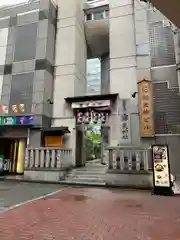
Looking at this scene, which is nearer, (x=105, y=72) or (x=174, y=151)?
(x=174, y=151)

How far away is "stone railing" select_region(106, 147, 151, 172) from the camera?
9.98 m

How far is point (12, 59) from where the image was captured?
15219mm

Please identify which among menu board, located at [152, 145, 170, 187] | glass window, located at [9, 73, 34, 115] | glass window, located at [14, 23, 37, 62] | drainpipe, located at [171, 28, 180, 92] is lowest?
menu board, located at [152, 145, 170, 187]

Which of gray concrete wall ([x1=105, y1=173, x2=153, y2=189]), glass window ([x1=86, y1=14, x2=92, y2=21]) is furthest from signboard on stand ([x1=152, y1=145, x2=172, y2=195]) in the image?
glass window ([x1=86, y1=14, x2=92, y2=21])

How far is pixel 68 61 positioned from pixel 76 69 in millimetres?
811

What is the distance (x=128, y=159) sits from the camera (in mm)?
10125

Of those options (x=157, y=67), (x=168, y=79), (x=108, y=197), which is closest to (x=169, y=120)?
(x=168, y=79)

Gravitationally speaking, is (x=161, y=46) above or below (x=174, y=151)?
above

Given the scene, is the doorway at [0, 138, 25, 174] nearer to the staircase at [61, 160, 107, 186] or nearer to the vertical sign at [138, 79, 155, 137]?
the staircase at [61, 160, 107, 186]

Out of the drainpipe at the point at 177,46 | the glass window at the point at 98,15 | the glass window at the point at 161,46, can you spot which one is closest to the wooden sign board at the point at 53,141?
the glass window at the point at 161,46

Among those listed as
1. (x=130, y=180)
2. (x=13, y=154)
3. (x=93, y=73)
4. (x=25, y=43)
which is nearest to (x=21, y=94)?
(x=25, y=43)

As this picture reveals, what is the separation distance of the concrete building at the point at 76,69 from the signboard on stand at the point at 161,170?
162 inches

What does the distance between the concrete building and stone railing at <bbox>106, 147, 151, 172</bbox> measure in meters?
1.90

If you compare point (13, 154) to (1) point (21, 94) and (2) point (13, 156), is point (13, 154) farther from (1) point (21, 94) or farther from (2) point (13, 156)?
(1) point (21, 94)
